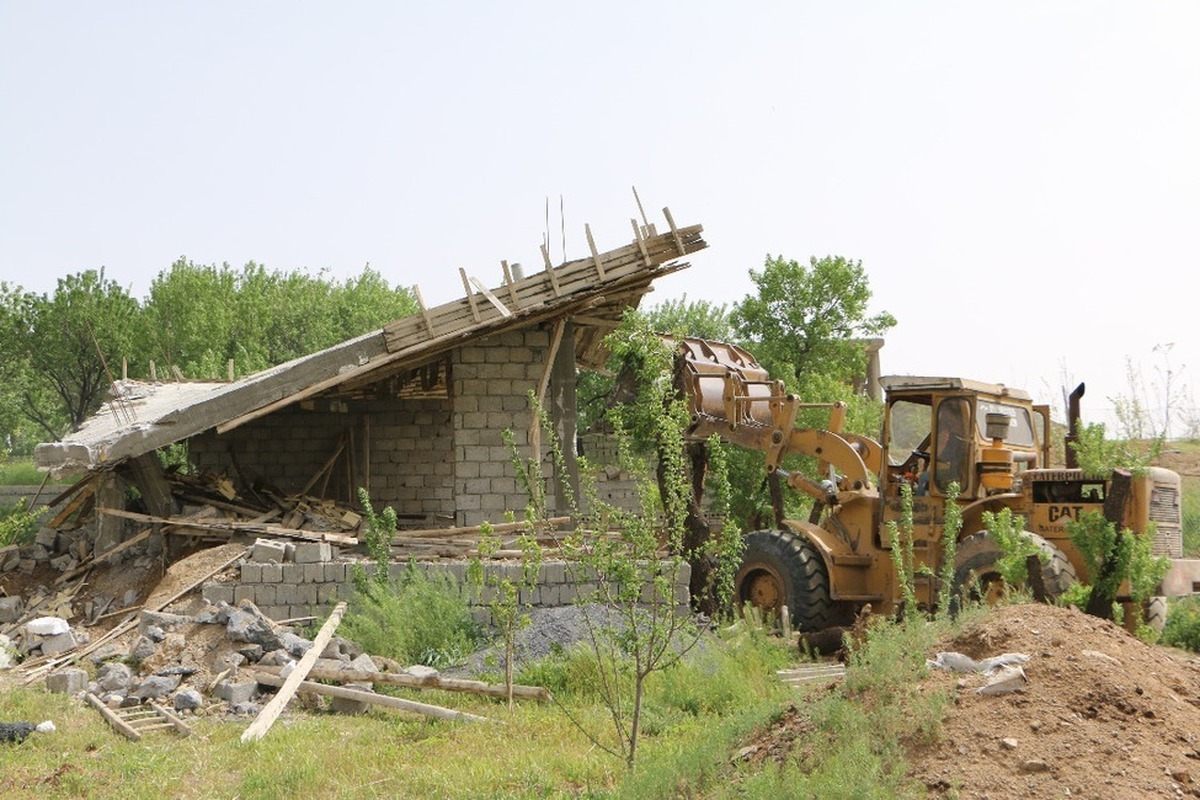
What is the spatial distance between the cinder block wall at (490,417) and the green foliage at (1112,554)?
861cm

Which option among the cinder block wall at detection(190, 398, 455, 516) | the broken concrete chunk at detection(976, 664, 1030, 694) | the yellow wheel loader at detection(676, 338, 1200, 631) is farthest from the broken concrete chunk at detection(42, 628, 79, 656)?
the broken concrete chunk at detection(976, 664, 1030, 694)

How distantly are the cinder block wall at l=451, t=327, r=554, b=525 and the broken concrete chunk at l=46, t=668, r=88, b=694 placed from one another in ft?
19.5

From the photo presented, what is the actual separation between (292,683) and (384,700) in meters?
0.91

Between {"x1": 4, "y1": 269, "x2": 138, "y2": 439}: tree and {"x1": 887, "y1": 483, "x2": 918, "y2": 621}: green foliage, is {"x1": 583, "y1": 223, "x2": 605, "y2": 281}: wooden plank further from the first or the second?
{"x1": 4, "y1": 269, "x2": 138, "y2": 439}: tree

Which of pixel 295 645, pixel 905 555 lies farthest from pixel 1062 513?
pixel 295 645

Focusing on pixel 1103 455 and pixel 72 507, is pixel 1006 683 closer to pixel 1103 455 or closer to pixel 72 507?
pixel 1103 455

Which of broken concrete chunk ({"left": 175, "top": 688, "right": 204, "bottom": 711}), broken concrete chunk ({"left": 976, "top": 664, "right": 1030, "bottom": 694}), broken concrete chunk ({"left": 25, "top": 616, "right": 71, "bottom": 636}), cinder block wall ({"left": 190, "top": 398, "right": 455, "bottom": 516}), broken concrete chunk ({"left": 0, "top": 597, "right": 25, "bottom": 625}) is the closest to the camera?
broken concrete chunk ({"left": 976, "top": 664, "right": 1030, "bottom": 694})

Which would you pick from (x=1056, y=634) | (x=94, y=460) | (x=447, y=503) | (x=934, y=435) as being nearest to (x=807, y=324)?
(x=447, y=503)

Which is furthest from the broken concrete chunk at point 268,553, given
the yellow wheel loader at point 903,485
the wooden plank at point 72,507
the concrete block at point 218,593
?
the wooden plank at point 72,507

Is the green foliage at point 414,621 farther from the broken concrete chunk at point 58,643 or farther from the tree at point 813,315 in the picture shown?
the tree at point 813,315

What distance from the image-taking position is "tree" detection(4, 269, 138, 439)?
40.3 metres

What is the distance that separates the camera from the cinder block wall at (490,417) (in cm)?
1681

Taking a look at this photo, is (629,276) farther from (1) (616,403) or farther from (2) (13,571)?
(2) (13,571)

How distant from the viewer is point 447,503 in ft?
68.3
